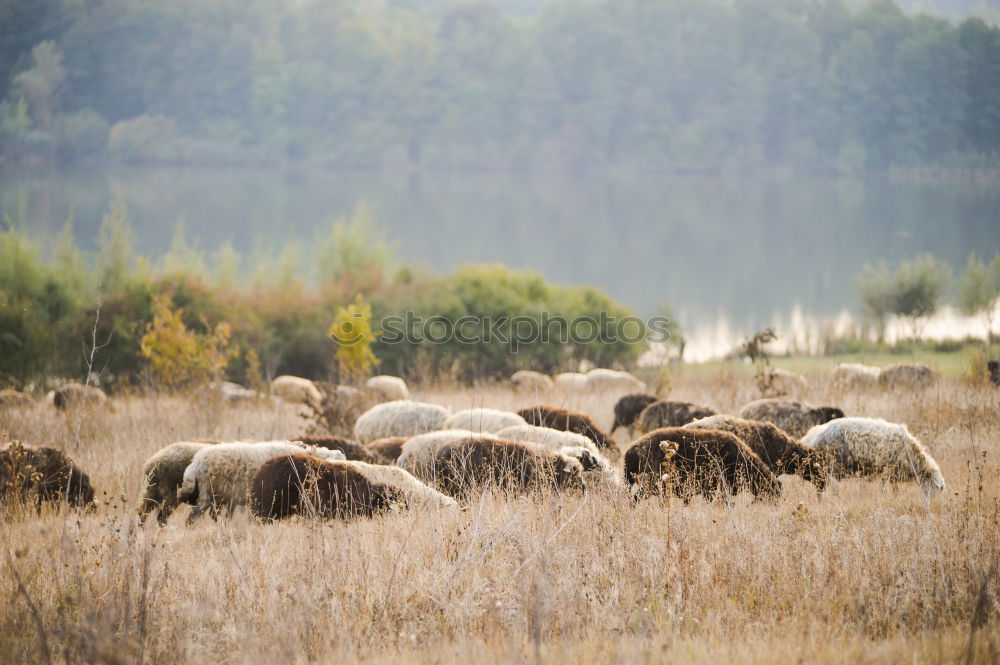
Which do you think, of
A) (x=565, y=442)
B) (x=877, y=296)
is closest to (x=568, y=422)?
(x=565, y=442)

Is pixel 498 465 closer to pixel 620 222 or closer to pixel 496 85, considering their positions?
pixel 620 222

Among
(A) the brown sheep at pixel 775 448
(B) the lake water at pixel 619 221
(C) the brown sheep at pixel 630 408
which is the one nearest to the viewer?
(A) the brown sheep at pixel 775 448

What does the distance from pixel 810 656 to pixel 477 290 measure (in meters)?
21.8

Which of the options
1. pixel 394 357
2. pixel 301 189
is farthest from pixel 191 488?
pixel 301 189

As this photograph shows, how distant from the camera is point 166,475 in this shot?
8047 millimetres

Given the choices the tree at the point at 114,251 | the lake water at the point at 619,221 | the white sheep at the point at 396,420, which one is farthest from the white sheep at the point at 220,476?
the lake water at the point at 619,221

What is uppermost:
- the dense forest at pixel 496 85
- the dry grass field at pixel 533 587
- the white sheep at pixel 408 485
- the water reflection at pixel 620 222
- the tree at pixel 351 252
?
the dense forest at pixel 496 85

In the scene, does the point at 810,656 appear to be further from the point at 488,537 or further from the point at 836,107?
the point at 836,107

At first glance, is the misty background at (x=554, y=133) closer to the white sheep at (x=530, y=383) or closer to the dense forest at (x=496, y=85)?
the dense forest at (x=496, y=85)

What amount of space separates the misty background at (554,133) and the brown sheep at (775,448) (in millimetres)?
30752

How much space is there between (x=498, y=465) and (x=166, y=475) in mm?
3101

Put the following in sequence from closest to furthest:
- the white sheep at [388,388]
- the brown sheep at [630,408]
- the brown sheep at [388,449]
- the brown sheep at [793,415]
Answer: the brown sheep at [388,449] < the brown sheep at [793,415] < the brown sheep at [630,408] < the white sheep at [388,388]

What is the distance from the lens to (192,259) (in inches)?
1007

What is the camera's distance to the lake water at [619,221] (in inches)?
1769
